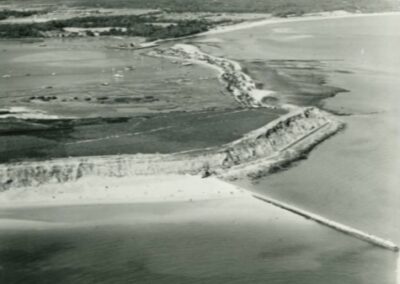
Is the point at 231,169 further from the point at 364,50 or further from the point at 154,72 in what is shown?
the point at 364,50

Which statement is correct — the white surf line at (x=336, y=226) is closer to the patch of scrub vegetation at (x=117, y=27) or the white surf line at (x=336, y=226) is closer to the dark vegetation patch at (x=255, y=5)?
the patch of scrub vegetation at (x=117, y=27)

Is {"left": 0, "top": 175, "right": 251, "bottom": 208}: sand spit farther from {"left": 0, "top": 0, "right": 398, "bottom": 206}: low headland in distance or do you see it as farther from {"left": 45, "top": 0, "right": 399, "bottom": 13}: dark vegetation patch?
{"left": 45, "top": 0, "right": 399, "bottom": 13}: dark vegetation patch

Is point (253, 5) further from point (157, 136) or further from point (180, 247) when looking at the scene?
point (180, 247)

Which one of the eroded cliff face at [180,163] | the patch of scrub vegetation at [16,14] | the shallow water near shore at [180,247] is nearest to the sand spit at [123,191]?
the eroded cliff face at [180,163]

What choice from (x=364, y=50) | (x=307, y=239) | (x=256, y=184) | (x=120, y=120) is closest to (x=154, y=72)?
(x=120, y=120)

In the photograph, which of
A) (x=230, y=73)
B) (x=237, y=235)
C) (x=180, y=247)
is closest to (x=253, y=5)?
(x=230, y=73)

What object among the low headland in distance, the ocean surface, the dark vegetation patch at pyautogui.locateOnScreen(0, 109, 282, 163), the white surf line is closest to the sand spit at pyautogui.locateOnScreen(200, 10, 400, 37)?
the low headland in distance
